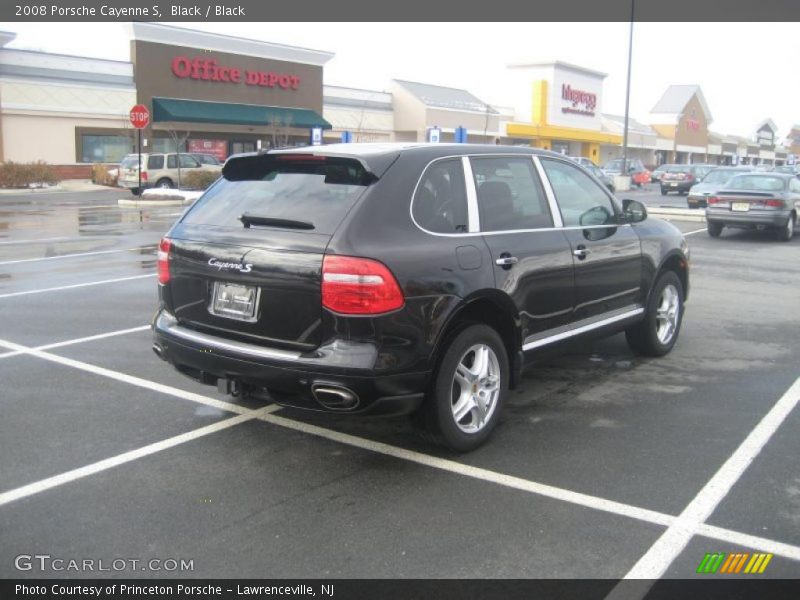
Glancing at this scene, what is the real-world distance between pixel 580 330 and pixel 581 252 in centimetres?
56

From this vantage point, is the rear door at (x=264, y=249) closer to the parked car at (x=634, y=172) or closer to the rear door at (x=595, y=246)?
the rear door at (x=595, y=246)

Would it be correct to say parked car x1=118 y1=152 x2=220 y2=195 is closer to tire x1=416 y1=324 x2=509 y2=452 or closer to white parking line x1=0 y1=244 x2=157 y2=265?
white parking line x1=0 y1=244 x2=157 y2=265

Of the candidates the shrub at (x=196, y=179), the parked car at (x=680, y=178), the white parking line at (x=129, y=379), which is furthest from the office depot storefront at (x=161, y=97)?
the white parking line at (x=129, y=379)

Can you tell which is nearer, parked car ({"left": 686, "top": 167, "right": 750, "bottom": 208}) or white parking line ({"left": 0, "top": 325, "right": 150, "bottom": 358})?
white parking line ({"left": 0, "top": 325, "right": 150, "bottom": 358})

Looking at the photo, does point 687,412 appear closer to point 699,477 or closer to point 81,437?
point 699,477

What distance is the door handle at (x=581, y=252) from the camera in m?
5.51

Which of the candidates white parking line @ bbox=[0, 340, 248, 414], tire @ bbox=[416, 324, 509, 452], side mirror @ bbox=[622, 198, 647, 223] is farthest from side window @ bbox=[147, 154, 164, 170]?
tire @ bbox=[416, 324, 509, 452]

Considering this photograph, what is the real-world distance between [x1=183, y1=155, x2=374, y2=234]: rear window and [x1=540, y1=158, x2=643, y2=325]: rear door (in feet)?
5.89

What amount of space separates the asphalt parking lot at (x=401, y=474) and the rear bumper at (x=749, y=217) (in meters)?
10.4

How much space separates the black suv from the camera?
13.5ft

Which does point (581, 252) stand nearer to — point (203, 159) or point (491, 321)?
point (491, 321)

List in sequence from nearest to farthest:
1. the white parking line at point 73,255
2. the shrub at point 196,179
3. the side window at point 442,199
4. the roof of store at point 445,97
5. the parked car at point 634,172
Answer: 1. the side window at point 442,199
2. the white parking line at point 73,255
3. the shrub at point 196,179
4. the parked car at point 634,172
5. the roof of store at point 445,97

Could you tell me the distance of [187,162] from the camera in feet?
108
